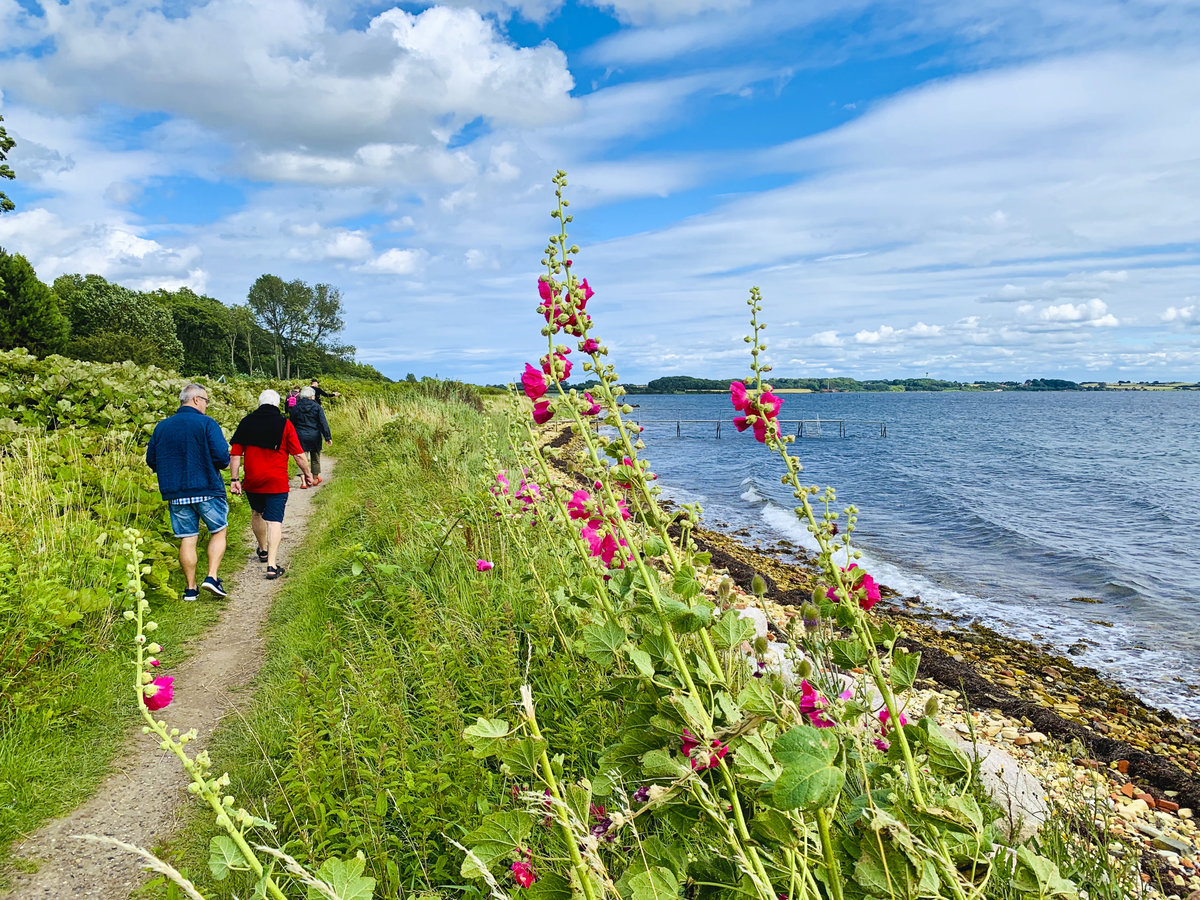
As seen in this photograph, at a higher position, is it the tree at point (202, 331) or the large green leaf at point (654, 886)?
the tree at point (202, 331)

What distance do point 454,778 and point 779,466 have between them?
30196 mm

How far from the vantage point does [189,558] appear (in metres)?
7.09

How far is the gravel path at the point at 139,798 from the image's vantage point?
11.1 feet

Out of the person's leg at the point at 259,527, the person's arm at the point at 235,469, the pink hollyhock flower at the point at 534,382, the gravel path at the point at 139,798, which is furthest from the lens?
the person's leg at the point at 259,527

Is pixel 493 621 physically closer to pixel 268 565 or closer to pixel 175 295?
pixel 268 565

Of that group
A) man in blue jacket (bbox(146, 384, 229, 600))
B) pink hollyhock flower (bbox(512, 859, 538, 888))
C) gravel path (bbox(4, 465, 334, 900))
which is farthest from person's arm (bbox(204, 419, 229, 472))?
pink hollyhock flower (bbox(512, 859, 538, 888))

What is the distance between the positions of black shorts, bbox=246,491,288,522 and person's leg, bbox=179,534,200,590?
102 centimetres

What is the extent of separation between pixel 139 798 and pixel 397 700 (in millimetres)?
1727

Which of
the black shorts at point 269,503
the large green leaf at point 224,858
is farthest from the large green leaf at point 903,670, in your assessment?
the black shorts at point 269,503

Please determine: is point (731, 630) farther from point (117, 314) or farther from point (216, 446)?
point (117, 314)

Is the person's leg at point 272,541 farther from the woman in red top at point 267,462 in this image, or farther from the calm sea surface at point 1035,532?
the calm sea surface at point 1035,532

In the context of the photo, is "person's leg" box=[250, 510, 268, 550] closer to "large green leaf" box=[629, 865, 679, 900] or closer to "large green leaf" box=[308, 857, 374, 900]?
"large green leaf" box=[308, 857, 374, 900]

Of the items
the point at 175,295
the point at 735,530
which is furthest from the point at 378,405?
the point at 175,295

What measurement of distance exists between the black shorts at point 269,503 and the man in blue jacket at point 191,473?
70 centimetres
